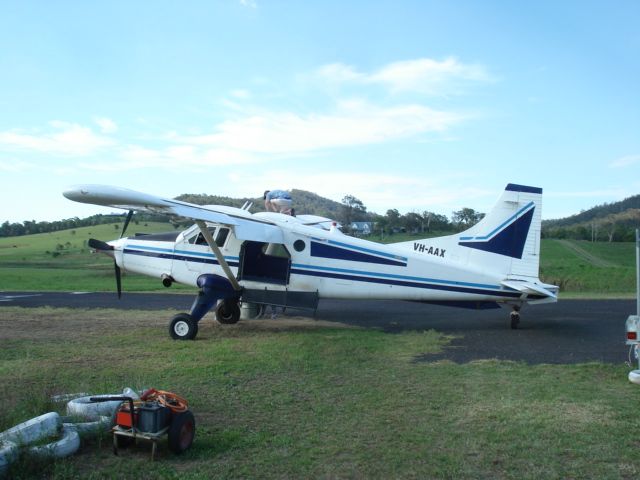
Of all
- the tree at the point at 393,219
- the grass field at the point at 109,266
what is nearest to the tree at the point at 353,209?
the tree at the point at 393,219

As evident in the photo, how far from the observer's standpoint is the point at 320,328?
13.3 metres

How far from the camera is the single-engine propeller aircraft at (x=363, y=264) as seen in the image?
1245 cm


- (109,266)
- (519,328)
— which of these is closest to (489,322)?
(519,328)

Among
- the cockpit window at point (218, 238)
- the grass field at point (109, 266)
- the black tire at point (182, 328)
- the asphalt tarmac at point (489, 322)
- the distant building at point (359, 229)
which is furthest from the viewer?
the distant building at point (359, 229)

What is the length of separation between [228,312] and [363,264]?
147 inches

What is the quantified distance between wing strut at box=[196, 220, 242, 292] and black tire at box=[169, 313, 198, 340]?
4.55ft

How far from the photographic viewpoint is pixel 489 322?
46.2 feet

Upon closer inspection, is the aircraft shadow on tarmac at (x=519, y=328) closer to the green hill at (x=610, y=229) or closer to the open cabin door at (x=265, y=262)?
the open cabin door at (x=265, y=262)

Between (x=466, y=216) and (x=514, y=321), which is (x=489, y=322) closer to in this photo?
Answer: (x=514, y=321)

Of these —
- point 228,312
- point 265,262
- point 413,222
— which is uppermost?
point 413,222

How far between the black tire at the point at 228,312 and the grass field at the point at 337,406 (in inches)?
84.7

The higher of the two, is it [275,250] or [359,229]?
[359,229]

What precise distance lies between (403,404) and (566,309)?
12452 millimetres

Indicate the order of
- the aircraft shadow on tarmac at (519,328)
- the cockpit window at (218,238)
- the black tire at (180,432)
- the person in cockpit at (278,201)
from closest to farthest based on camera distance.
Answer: the black tire at (180,432) < the aircraft shadow on tarmac at (519,328) < the cockpit window at (218,238) < the person in cockpit at (278,201)
